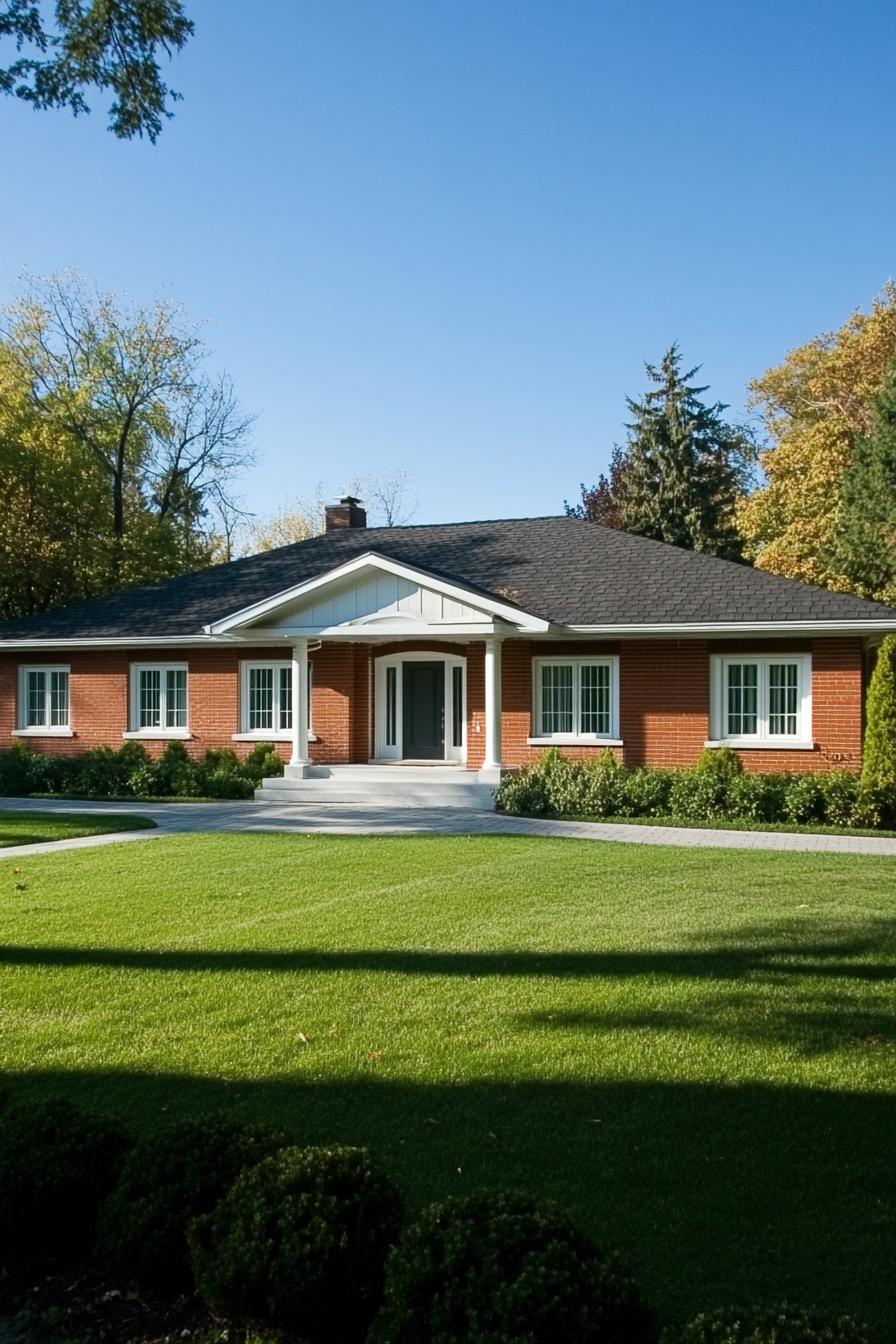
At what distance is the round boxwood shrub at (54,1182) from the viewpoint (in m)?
4.08

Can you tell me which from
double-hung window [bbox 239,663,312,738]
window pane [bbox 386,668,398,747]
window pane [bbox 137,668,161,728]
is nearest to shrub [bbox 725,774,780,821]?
window pane [bbox 386,668,398,747]

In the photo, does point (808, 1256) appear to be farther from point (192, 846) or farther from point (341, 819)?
point (341, 819)

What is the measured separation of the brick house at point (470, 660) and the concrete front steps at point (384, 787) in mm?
219

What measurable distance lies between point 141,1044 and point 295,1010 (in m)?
0.94

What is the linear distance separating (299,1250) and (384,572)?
19356 mm

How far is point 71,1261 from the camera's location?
418cm

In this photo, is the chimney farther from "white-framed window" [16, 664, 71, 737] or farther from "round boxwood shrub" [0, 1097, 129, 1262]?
"round boxwood shrub" [0, 1097, 129, 1262]

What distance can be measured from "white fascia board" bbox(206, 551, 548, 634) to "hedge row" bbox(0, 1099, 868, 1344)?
56.4ft

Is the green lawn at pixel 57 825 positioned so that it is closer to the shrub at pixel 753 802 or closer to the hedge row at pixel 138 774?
the hedge row at pixel 138 774

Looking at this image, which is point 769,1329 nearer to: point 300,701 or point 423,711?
point 300,701

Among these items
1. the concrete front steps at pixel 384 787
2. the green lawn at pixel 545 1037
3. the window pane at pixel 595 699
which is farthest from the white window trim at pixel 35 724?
the green lawn at pixel 545 1037

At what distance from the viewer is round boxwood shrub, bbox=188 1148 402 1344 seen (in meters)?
3.53

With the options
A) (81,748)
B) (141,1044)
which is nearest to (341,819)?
A: (81,748)

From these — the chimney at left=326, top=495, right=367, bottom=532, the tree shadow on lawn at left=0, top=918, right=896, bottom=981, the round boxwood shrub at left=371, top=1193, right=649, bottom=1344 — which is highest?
the chimney at left=326, top=495, right=367, bottom=532
